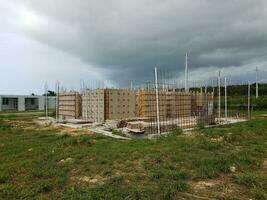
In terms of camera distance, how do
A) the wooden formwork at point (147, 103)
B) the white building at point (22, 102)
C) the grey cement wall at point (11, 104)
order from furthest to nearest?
the grey cement wall at point (11, 104) < the white building at point (22, 102) < the wooden formwork at point (147, 103)

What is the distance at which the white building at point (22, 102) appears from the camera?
158ft

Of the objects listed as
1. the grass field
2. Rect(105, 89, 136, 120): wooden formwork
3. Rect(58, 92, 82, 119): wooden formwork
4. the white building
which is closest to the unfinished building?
Rect(105, 89, 136, 120): wooden formwork

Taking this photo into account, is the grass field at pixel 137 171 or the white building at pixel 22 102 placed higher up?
the white building at pixel 22 102

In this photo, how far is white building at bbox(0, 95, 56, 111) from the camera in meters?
48.0

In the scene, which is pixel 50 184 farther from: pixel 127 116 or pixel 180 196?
pixel 127 116

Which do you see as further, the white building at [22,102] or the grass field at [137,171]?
the white building at [22,102]

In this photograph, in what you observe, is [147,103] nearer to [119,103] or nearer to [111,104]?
[119,103]

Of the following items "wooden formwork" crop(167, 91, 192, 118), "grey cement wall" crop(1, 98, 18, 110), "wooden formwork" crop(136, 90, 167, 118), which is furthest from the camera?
"grey cement wall" crop(1, 98, 18, 110)

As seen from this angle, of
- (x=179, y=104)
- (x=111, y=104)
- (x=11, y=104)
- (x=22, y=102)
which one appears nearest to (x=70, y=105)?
(x=111, y=104)

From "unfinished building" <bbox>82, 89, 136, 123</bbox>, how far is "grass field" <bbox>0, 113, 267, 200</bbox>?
24.4ft

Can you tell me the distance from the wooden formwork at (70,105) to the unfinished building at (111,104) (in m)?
3.16

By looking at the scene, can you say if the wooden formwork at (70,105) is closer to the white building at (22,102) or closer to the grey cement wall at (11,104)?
the white building at (22,102)

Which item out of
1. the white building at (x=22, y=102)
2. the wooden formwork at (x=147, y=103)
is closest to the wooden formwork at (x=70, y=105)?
the wooden formwork at (x=147, y=103)

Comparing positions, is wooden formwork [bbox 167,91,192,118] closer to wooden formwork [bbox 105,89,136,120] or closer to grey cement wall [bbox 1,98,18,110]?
wooden formwork [bbox 105,89,136,120]
